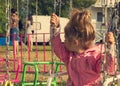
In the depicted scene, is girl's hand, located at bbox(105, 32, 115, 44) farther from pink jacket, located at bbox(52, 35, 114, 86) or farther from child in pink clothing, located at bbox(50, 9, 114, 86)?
pink jacket, located at bbox(52, 35, 114, 86)

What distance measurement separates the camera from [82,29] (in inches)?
120

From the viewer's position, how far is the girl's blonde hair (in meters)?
3.04

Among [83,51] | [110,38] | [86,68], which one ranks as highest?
[110,38]

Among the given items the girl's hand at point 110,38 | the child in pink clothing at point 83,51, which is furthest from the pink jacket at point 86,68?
the girl's hand at point 110,38

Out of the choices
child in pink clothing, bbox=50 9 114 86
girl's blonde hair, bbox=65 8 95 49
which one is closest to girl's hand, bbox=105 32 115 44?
child in pink clothing, bbox=50 9 114 86

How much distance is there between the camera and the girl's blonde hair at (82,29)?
3035 mm

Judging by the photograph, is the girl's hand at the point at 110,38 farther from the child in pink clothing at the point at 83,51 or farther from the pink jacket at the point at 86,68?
the pink jacket at the point at 86,68

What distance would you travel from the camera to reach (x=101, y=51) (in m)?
3.02

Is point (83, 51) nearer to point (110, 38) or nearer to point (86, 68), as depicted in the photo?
point (86, 68)

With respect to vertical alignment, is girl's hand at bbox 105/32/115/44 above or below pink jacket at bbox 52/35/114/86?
above

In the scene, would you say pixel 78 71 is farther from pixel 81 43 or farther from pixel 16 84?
pixel 16 84

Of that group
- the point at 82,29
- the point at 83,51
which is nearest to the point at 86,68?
the point at 83,51

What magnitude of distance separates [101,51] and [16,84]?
13.5 ft

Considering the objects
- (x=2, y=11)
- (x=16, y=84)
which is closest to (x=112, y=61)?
(x=16, y=84)
